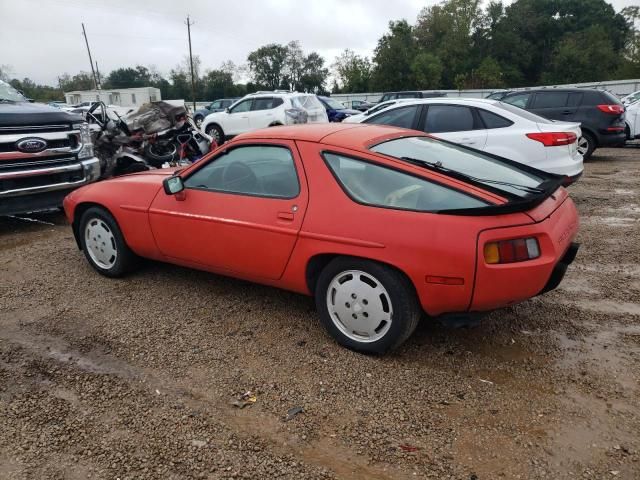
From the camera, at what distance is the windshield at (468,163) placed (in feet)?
10.6

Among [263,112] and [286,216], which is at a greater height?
[286,216]

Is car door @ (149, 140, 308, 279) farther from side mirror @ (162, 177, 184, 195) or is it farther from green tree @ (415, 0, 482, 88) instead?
green tree @ (415, 0, 482, 88)

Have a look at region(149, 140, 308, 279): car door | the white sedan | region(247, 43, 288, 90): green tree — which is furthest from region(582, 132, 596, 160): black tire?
region(247, 43, 288, 90): green tree

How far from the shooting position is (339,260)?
315 centimetres

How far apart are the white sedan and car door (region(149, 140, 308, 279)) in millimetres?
3555

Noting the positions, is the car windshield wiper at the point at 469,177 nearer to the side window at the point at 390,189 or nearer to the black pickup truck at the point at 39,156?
the side window at the point at 390,189

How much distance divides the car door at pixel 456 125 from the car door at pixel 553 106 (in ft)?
19.3

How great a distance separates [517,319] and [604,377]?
812mm

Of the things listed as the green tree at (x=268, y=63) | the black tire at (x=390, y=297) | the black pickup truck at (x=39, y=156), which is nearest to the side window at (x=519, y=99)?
the black pickup truck at (x=39, y=156)

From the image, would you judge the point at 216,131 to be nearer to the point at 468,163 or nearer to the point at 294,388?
the point at 468,163

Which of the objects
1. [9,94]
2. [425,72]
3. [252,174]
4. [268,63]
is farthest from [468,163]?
[268,63]

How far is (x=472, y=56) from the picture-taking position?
197ft

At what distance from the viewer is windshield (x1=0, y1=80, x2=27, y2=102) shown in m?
6.92

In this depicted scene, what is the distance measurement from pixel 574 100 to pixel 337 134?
32.4 feet
